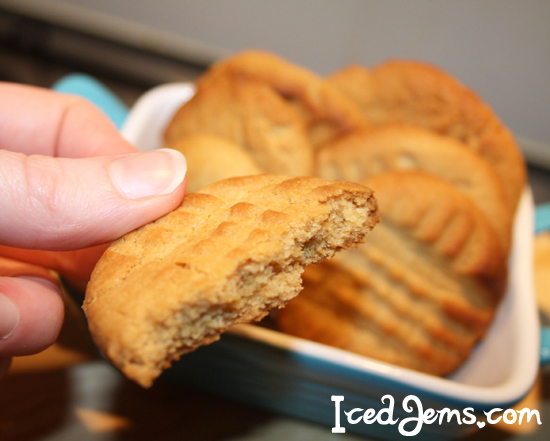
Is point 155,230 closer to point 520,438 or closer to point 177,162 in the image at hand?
point 177,162

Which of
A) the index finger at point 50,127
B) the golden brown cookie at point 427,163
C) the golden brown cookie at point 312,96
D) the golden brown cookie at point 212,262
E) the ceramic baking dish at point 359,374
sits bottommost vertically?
the ceramic baking dish at point 359,374

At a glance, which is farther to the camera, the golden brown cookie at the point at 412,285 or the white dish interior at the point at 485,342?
the golden brown cookie at the point at 412,285

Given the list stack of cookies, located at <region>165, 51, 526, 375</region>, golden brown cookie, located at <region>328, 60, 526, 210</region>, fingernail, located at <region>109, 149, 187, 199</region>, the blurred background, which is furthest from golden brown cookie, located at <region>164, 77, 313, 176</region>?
the blurred background

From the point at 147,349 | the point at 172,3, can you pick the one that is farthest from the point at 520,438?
the point at 172,3

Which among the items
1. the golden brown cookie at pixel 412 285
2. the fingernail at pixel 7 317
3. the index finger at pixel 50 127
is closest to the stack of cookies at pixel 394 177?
the golden brown cookie at pixel 412 285

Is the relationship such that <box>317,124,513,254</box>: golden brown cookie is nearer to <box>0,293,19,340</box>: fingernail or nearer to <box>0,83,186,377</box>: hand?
<box>0,83,186,377</box>: hand

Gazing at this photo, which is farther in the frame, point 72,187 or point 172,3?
point 172,3

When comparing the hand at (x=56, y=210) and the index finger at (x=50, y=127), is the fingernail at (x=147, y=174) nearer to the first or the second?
the hand at (x=56, y=210)
